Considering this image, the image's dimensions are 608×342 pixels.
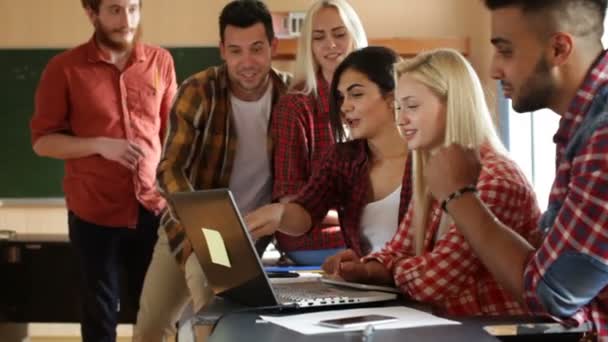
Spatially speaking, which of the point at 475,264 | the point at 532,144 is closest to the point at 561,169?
the point at 475,264

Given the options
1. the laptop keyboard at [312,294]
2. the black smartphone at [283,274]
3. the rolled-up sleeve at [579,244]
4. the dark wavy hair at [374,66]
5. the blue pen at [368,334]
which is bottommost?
the black smartphone at [283,274]

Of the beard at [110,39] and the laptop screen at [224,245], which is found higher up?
the beard at [110,39]

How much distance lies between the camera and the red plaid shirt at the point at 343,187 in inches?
94.2

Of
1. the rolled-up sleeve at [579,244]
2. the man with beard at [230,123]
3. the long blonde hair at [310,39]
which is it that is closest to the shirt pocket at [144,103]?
the man with beard at [230,123]

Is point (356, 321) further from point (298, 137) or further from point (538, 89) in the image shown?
point (298, 137)

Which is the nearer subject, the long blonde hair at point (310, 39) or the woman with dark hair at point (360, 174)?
the woman with dark hair at point (360, 174)

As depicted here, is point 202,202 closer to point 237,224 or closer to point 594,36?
point 237,224

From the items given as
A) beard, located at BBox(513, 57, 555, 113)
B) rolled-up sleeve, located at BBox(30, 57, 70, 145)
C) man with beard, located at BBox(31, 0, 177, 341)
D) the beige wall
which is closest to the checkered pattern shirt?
man with beard, located at BBox(31, 0, 177, 341)

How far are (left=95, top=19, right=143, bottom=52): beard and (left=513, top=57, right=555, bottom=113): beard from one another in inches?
85.8

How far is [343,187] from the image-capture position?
2439 mm

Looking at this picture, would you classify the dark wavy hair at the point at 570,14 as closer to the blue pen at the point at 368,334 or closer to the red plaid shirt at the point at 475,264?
the red plaid shirt at the point at 475,264

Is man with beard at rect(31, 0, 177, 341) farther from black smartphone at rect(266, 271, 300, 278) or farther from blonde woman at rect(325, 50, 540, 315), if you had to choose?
blonde woman at rect(325, 50, 540, 315)

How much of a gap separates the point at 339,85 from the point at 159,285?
994mm

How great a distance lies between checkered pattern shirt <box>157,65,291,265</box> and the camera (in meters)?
2.84
